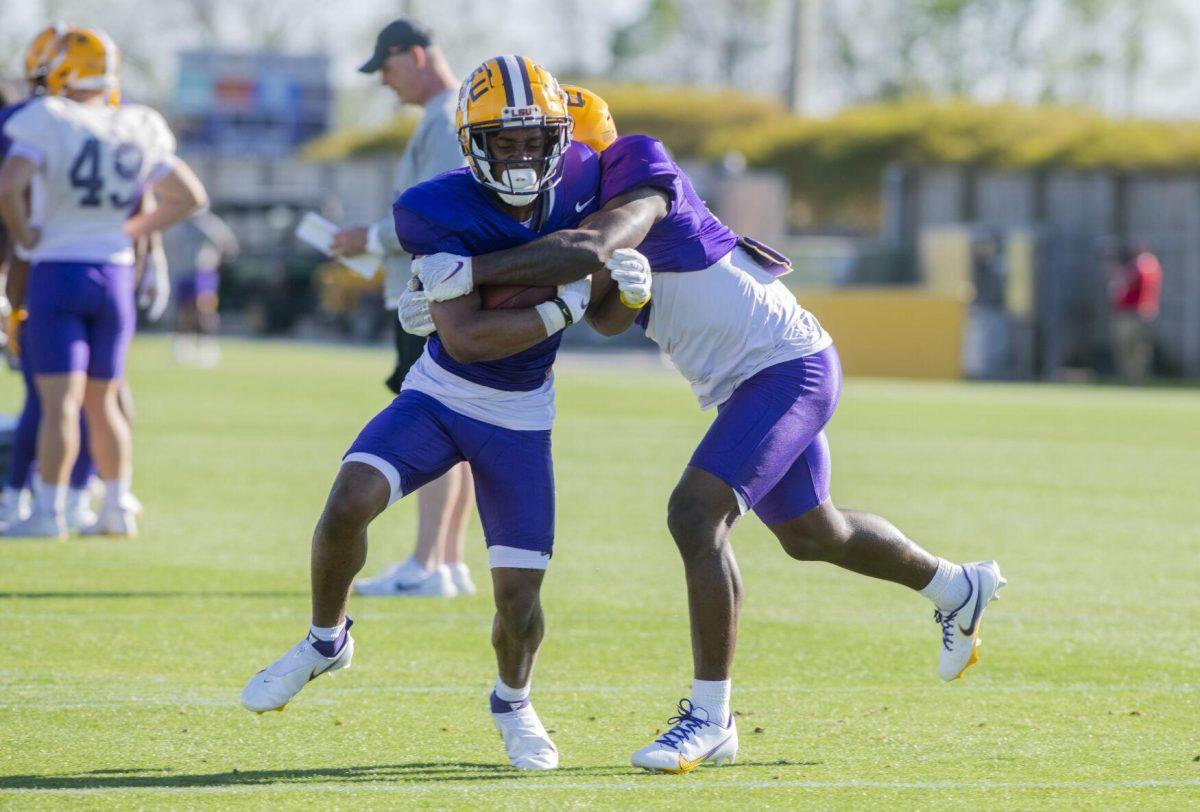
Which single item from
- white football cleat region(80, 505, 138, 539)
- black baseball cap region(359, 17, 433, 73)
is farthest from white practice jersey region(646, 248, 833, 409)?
white football cleat region(80, 505, 138, 539)

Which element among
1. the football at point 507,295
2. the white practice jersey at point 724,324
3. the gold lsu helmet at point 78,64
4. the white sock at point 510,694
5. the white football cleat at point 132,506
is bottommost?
the white football cleat at point 132,506

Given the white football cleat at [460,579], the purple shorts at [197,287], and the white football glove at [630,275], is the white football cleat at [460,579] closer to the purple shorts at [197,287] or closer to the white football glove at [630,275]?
the white football glove at [630,275]

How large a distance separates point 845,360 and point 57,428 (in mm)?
20203

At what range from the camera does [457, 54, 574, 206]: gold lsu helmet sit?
16.6 ft

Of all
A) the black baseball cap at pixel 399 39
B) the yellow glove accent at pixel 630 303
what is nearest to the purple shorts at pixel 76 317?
the black baseball cap at pixel 399 39

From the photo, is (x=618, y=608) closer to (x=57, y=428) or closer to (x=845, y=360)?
(x=57, y=428)

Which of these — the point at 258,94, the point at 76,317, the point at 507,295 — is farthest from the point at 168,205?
the point at 258,94

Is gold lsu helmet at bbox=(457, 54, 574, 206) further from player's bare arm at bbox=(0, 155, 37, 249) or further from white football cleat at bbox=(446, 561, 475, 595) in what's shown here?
player's bare arm at bbox=(0, 155, 37, 249)

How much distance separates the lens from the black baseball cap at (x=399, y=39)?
797 centimetres

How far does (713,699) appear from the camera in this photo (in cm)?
528

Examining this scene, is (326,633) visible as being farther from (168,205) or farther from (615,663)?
(168,205)

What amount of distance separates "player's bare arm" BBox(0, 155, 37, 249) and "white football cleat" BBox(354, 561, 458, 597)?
8.11 feet

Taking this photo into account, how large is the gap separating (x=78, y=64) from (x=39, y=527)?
Result: 88.8 inches

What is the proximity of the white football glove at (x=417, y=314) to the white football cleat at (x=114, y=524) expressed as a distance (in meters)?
4.61
